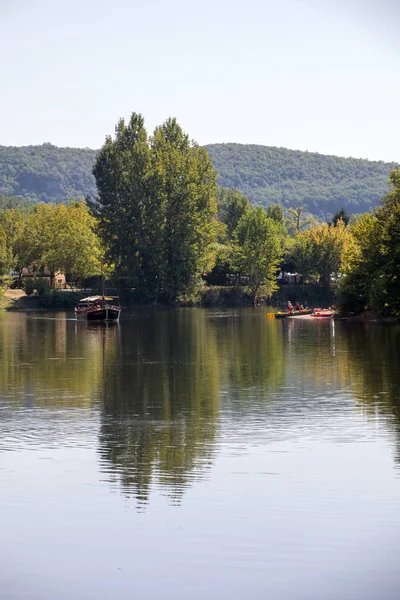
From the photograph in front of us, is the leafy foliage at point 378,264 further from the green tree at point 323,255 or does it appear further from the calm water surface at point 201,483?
the green tree at point 323,255

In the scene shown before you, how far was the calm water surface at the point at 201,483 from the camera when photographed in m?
19.5

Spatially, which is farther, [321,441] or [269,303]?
[269,303]

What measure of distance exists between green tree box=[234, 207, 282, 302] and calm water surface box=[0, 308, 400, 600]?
357 ft

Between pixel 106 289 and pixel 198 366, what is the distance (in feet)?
317

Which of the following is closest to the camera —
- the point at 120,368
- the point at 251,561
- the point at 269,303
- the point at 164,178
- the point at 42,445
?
the point at 251,561

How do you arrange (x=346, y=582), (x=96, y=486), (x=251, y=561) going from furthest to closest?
(x=96, y=486) → (x=251, y=561) → (x=346, y=582)

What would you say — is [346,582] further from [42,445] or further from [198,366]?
[198,366]

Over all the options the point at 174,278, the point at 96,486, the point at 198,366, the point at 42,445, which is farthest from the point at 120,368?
the point at 174,278

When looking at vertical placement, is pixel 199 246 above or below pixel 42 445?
above

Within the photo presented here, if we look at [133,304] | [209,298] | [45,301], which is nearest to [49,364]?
[45,301]

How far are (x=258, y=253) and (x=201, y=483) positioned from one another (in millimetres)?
142961

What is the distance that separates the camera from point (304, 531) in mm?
22219

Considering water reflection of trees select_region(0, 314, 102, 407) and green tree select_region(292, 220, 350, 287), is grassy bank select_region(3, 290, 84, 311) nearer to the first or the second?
green tree select_region(292, 220, 350, 287)

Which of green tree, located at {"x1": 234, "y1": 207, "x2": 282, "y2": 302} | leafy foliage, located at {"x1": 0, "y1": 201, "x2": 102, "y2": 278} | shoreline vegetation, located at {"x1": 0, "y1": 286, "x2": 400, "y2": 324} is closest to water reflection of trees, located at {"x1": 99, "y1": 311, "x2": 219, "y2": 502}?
shoreline vegetation, located at {"x1": 0, "y1": 286, "x2": 400, "y2": 324}
